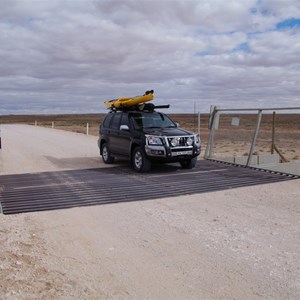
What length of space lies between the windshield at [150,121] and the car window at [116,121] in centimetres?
64

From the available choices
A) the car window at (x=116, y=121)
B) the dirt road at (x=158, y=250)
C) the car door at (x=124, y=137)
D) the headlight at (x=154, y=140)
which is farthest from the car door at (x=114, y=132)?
the dirt road at (x=158, y=250)

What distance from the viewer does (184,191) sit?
862 centimetres

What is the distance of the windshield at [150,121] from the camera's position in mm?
11738

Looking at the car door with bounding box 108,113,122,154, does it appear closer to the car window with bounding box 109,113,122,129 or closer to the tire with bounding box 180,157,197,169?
the car window with bounding box 109,113,122,129

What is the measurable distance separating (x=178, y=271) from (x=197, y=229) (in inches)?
61.3

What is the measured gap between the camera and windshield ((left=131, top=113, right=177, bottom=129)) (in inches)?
462

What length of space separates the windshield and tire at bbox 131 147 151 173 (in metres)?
0.75

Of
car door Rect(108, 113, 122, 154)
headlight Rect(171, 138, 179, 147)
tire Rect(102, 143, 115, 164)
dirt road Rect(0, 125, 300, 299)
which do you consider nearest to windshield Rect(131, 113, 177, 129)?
car door Rect(108, 113, 122, 154)

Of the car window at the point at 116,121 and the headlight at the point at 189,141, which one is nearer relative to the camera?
the headlight at the point at 189,141

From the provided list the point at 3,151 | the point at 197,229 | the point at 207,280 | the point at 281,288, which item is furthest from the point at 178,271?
the point at 3,151

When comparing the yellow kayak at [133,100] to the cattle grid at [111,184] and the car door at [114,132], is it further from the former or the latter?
the cattle grid at [111,184]

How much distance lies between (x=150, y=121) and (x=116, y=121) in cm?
135

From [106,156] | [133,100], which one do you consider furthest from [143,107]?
[106,156]

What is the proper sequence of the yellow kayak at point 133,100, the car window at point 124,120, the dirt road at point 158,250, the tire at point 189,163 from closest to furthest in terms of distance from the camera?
the dirt road at point 158,250, the tire at point 189,163, the car window at point 124,120, the yellow kayak at point 133,100
